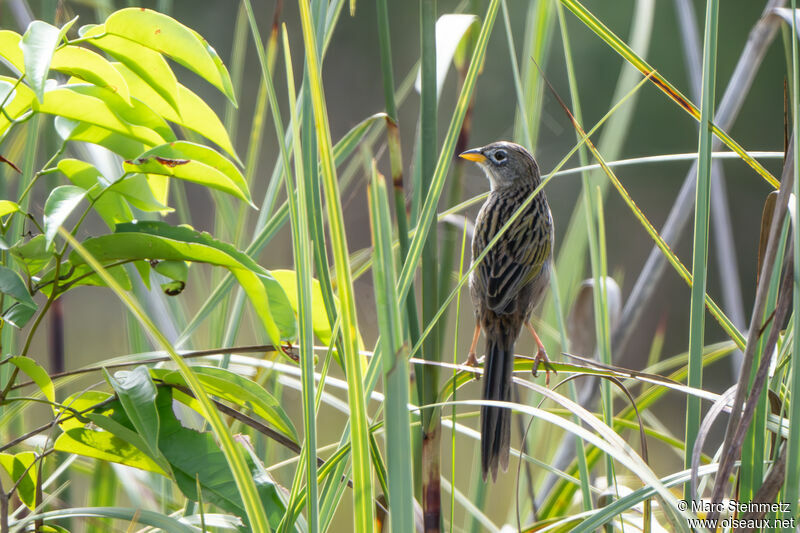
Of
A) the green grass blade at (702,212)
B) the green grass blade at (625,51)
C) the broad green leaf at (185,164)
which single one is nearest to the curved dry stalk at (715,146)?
the green grass blade at (625,51)

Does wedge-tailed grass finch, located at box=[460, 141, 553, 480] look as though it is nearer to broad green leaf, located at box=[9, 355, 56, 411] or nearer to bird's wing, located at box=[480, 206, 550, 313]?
bird's wing, located at box=[480, 206, 550, 313]

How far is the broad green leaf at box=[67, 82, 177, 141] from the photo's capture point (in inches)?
29.2

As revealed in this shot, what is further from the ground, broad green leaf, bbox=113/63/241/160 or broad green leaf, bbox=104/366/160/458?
broad green leaf, bbox=113/63/241/160

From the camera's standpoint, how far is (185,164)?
0.76 m

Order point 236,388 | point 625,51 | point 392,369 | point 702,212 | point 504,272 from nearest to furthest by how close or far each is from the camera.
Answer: point 392,369
point 236,388
point 702,212
point 625,51
point 504,272

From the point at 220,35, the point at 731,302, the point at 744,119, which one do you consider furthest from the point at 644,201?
the point at 731,302

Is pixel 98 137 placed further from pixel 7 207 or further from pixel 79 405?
pixel 79 405

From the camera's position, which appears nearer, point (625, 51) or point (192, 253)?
point (192, 253)

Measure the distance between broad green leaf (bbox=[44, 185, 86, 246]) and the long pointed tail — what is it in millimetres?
825

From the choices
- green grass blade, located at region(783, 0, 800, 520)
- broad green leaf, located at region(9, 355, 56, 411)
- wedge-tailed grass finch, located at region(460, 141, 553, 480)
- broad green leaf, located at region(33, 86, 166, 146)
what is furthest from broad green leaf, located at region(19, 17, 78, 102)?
wedge-tailed grass finch, located at region(460, 141, 553, 480)

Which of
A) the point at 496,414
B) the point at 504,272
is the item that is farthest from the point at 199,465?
the point at 504,272

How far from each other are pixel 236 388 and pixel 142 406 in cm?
12

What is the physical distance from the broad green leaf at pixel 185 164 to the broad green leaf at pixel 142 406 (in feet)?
0.70

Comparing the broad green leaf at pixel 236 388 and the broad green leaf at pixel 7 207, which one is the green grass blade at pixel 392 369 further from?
the broad green leaf at pixel 7 207
